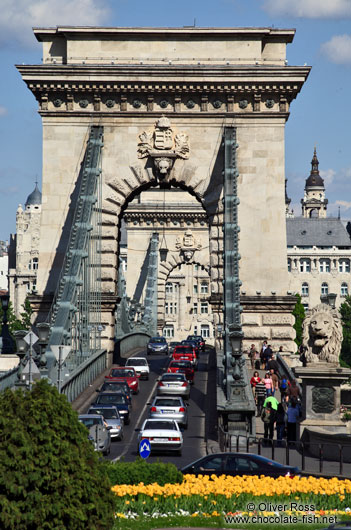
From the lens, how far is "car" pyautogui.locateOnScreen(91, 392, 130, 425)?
44500mm

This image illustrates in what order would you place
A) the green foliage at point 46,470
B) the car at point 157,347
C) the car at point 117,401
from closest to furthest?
the green foliage at point 46,470
the car at point 117,401
the car at point 157,347

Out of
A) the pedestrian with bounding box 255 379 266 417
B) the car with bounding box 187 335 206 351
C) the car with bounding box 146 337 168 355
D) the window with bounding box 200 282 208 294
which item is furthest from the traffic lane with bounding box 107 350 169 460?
the window with bounding box 200 282 208 294

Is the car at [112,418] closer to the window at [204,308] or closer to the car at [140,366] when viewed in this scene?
the car at [140,366]

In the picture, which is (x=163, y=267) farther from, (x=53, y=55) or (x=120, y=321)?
Result: (x=53, y=55)

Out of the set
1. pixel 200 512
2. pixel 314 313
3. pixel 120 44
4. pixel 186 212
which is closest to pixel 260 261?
pixel 120 44

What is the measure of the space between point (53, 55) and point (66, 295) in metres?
15.6

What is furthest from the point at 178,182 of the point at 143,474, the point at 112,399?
the point at 143,474

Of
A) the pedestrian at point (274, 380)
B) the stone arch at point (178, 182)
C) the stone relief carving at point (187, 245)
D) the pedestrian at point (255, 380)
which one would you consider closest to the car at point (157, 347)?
the stone arch at point (178, 182)

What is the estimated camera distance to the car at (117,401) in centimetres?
4450

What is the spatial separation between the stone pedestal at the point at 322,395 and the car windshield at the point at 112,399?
34.9ft

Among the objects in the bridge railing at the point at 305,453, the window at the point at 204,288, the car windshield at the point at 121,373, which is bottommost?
the bridge railing at the point at 305,453

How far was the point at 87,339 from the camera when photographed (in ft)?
174

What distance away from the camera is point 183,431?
43062mm

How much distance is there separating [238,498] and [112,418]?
17.0 meters
